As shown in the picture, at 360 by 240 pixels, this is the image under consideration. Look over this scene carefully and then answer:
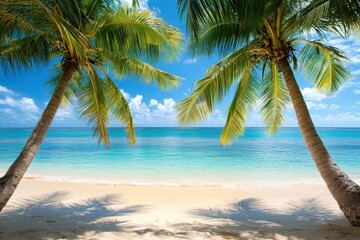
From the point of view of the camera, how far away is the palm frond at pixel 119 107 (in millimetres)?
7129

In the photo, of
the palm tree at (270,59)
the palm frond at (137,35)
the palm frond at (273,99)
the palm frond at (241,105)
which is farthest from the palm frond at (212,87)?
the palm frond at (137,35)

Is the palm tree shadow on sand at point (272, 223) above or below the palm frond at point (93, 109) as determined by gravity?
below

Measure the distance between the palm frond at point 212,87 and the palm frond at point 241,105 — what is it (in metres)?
0.28

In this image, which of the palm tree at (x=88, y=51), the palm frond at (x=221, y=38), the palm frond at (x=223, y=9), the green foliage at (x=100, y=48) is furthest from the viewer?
the palm frond at (x=221, y=38)

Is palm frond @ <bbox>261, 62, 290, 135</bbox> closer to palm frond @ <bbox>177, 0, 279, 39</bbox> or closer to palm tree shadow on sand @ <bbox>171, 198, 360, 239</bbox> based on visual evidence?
palm tree shadow on sand @ <bbox>171, 198, 360, 239</bbox>

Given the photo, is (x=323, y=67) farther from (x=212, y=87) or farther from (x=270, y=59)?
(x=212, y=87)

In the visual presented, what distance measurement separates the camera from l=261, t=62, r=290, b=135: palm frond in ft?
22.9

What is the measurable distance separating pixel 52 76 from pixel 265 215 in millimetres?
6953

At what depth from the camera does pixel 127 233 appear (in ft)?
13.2

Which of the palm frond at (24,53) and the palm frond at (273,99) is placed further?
the palm frond at (273,99)

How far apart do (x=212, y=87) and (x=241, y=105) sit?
130cm

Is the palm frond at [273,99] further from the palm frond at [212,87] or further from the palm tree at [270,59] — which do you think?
the palm frond at [212,87]

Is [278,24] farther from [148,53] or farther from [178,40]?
[148,53]

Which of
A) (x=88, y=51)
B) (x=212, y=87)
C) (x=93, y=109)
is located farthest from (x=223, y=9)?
(x=93, y=109)
